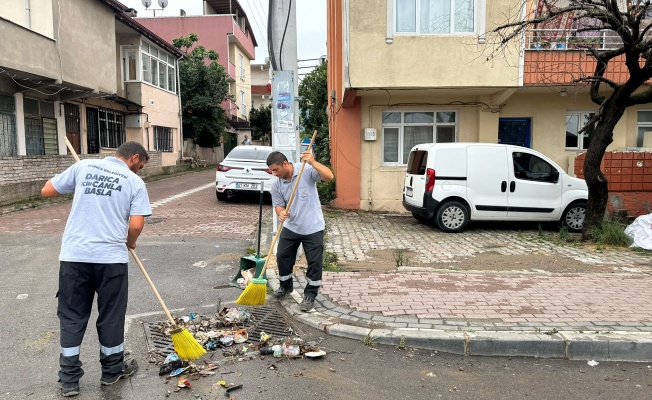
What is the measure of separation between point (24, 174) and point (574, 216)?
14142 mm

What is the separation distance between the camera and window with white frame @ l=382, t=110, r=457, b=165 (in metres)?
12.6

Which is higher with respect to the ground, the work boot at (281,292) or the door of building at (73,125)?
the door of building at (73,125)

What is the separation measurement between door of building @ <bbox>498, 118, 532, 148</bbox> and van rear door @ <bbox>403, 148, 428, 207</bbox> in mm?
3703

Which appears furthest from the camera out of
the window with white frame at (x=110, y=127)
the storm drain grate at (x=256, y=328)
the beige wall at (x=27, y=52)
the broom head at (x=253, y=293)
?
the window with white frame at (x=110, y=127)

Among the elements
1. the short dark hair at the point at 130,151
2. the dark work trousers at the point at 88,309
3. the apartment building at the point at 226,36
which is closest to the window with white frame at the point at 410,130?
the short dark hair at the point at 130,151

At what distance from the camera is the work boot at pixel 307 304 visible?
5023 millimetres

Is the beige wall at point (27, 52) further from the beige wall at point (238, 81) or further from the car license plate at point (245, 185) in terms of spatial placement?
the beige wall at point (238, 81)

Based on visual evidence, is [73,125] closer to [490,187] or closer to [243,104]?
[490,187]

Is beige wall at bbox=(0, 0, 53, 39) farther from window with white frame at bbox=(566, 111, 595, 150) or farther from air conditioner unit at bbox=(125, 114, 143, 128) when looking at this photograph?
window with white frame at bbox=(566, 111, 595, 150)

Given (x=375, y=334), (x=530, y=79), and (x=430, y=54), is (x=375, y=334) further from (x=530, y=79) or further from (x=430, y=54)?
(x=530, y=79)

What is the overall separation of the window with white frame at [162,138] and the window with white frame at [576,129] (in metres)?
18.5

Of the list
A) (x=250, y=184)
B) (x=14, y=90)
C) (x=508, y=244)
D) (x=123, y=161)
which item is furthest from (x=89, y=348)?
(x=14, y=90)

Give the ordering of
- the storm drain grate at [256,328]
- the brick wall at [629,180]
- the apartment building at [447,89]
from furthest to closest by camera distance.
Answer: the apartment building at [447,89], the brick wall at [629,180], the storm drain grate at [256,328]

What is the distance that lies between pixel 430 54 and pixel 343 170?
357 cm
